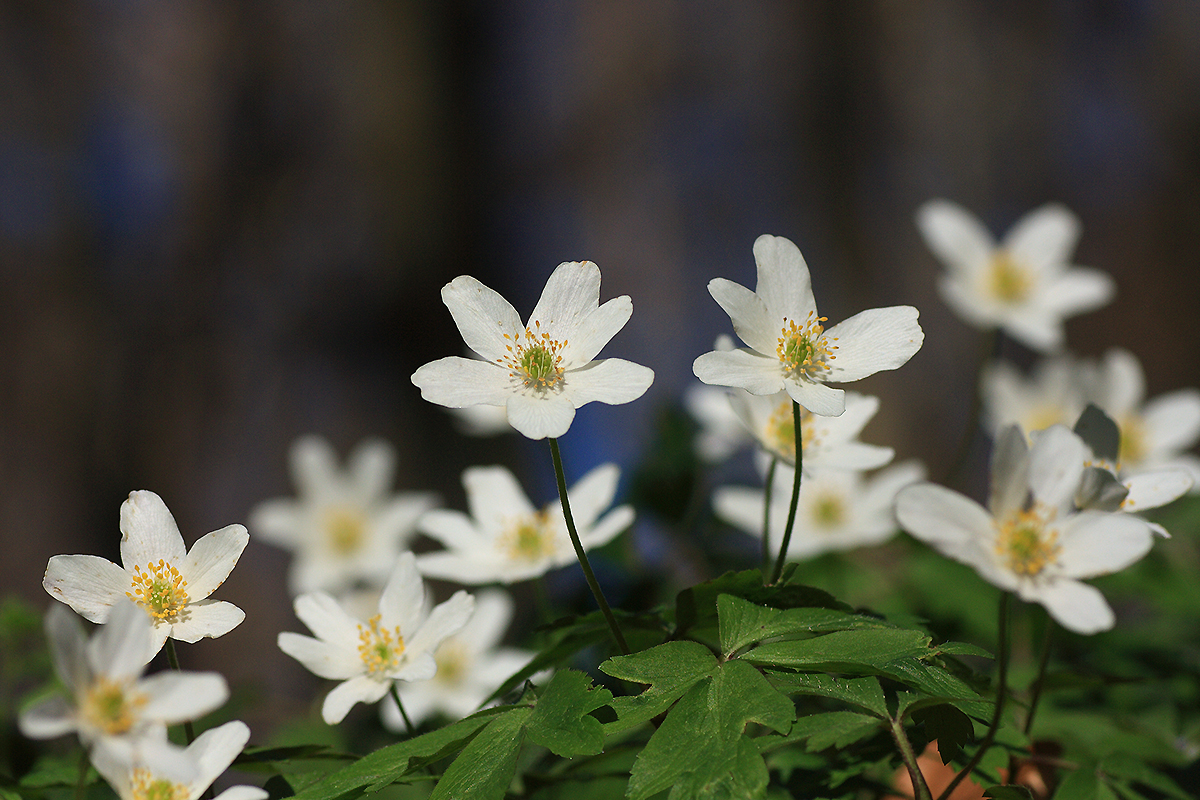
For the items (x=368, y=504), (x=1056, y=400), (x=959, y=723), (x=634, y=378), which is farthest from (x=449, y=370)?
(x=1056, y=400)

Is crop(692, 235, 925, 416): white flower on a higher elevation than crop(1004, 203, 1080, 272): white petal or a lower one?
higher

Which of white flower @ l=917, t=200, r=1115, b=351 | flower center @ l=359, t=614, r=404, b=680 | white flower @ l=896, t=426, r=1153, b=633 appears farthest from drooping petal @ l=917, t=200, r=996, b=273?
flower center @ l=359, t=614, r=404, b=680

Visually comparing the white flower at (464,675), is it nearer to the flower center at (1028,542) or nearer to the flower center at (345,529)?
the flower center at (345,529)

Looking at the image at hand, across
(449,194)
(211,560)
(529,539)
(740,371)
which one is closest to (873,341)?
(740,371)

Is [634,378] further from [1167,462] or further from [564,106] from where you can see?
[564,106]

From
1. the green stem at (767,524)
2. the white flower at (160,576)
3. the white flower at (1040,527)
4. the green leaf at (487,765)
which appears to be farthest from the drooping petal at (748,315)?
the white flower at (160,576)

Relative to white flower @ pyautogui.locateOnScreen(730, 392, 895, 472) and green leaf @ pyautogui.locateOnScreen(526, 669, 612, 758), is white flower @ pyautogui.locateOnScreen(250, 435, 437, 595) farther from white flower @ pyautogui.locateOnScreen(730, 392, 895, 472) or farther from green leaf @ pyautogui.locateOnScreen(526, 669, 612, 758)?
green leaf @ pyautogui.locateOnScreen(526, 669, 612, 758)

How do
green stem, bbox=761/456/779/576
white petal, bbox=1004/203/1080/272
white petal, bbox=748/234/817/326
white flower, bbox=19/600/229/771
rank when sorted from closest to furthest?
white flower, bbox=19/600/229/771 < white petal, bbox=748/234/817/326 < green stem, bbox=761/456/779/576 < white petal, bbox=1004/203/1080/272

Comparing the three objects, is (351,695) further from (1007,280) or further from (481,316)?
(1007,280)
